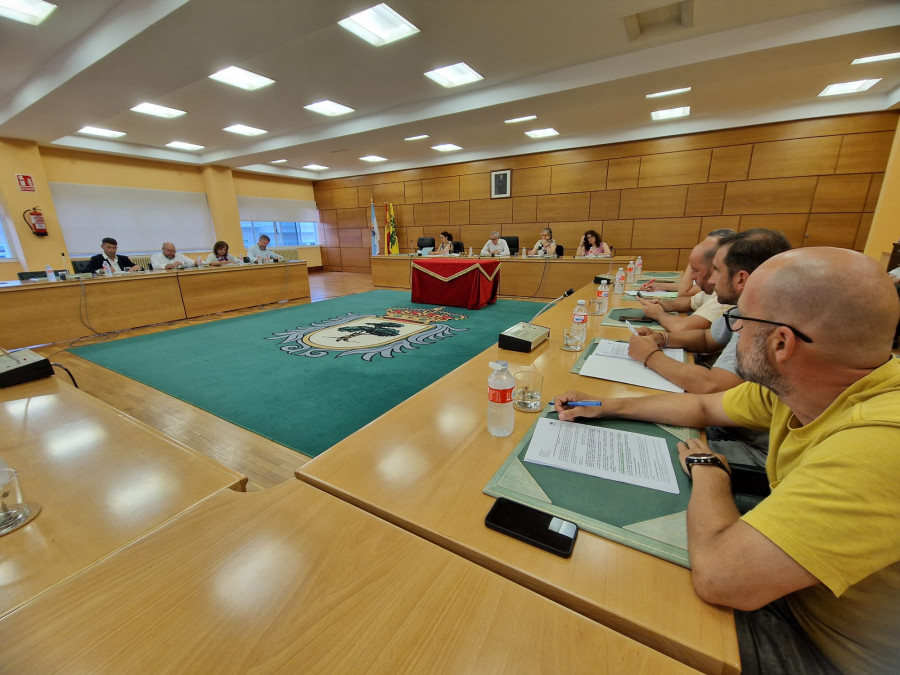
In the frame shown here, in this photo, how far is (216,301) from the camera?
5496 millimetres

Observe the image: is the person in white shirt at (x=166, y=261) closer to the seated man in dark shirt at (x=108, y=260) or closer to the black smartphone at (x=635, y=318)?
the seated man in dark shirt at (x=108, y=260)

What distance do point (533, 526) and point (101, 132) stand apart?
906 centimetres

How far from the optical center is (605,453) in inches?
34.1

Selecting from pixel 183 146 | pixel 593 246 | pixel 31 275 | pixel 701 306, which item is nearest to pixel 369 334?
pixel 701 306

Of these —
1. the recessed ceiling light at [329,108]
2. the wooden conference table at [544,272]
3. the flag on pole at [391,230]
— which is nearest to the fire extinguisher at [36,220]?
the recessed ceiling light at [329,108]

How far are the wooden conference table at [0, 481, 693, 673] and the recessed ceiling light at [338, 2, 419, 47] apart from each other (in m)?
3.93

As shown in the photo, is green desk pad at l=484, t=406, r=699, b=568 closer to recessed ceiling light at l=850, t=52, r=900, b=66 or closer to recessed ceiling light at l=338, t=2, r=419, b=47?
recessed ceiling light at l=338, t=2, r=419, b=47

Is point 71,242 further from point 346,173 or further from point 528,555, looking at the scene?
→ point 528,555

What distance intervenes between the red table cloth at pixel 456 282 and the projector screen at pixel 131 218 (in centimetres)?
609

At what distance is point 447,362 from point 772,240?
235 cm

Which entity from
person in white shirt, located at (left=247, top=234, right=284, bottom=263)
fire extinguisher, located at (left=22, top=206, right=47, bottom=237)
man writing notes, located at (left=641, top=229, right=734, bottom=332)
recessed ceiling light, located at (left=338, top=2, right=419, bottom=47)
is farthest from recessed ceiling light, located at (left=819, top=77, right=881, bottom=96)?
fire extinguisher, located at (left=22, top=206, right=47, bottom=237)

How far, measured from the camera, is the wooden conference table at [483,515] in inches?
19.7

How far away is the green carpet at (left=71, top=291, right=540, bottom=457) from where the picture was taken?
2.44m

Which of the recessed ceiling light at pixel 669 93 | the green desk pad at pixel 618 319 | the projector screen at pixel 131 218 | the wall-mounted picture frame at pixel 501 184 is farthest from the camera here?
the wall-mounted picture frame at pixel 501 184
